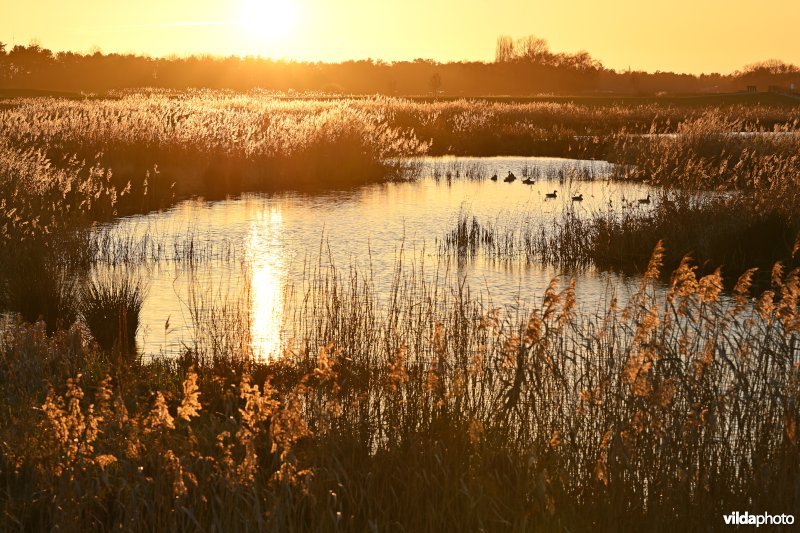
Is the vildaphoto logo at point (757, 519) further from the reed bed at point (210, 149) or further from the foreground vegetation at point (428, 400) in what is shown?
the reed bed at point (210, 149)

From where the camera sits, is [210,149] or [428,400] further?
[210,149]

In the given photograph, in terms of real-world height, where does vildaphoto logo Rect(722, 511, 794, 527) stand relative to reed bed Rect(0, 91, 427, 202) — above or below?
below

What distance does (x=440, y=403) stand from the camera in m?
5.29

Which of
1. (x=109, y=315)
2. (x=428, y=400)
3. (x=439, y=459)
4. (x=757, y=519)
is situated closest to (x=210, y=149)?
(x=109, y=315)

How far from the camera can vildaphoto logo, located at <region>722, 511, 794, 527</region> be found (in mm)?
4676

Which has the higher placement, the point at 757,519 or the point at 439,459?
the point at 439,459

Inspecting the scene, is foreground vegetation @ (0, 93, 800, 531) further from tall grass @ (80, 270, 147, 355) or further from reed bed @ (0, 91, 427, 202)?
reed bed @ (0, 91, 427, 202)

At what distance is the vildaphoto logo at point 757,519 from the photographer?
4.68m

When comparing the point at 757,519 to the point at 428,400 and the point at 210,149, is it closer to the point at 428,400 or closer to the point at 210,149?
the point at 428,400

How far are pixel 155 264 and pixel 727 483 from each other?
1047 centimetres

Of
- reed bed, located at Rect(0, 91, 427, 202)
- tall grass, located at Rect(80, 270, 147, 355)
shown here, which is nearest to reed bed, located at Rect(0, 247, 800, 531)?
tall grass, located at Rect(80, 270, 147, 355)

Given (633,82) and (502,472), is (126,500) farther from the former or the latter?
(633,82)

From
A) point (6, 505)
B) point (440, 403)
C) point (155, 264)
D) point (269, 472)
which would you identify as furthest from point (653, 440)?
point (155, 264)

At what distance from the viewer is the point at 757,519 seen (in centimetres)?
473
